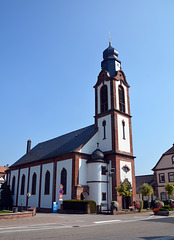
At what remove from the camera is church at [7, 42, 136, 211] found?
105 feet

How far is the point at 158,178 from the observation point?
2101 inches

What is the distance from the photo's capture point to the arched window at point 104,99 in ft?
126

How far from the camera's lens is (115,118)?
3578cm

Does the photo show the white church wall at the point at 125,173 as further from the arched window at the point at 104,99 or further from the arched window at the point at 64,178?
the arched window at the point at 104,99

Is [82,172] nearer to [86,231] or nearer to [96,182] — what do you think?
[96,182]

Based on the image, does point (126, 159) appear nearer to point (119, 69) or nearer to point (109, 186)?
point (109, 186)

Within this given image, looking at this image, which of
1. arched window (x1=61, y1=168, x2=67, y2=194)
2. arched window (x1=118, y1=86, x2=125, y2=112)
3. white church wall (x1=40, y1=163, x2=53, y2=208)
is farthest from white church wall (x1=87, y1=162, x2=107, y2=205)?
arched window (x1=118, y1=86, x2=125, y2=112)

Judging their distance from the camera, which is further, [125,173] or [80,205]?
[125,173]

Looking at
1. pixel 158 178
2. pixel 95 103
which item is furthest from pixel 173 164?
pixel 95 103

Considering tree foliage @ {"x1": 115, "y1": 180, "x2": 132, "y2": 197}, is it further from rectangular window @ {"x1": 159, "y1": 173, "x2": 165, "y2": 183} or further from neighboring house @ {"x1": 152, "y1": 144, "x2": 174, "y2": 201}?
rectangular window @ {"x1": 159, "y1": 173, "x2": 165, "y2": 183}

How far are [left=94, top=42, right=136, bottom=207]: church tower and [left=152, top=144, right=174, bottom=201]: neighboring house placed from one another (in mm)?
19739

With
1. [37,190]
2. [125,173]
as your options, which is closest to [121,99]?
[125,173]

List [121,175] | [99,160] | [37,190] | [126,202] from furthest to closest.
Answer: [37,190], [126,202], [121,175], [99,160]

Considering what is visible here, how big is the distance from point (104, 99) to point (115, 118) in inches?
189
